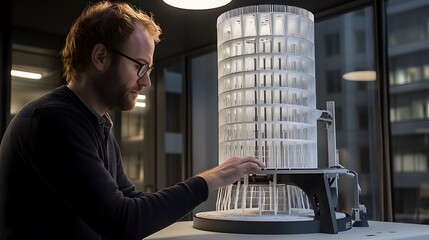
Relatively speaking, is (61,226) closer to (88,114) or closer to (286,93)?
(88,114)

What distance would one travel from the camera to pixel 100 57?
3.28ft

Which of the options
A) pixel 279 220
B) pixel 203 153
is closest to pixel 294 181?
pixel 279 220

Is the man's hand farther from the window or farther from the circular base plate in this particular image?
the window

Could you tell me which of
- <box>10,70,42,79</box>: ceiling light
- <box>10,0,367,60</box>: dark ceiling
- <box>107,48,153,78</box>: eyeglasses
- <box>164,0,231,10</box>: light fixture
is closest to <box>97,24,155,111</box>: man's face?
<box>107,48,153,78</box>: eyeglasses

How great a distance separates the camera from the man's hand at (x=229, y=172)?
3.34 ft

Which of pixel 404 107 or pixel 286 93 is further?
pixel 404 107

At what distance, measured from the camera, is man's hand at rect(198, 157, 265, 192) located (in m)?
1.02

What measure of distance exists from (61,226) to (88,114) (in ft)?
0.73

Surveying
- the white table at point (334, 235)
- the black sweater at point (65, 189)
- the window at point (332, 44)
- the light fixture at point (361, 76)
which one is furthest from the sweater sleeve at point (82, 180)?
the window at point (332, 44)

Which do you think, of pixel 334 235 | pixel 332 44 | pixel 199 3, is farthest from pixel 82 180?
pixel 332 44

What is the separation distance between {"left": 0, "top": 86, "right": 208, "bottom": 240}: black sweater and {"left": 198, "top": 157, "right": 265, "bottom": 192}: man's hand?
0.05 meters

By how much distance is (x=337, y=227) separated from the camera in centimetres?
118

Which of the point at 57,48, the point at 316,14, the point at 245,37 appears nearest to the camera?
the point at 245,37

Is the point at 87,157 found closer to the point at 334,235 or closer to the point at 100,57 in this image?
the point at 100,57
